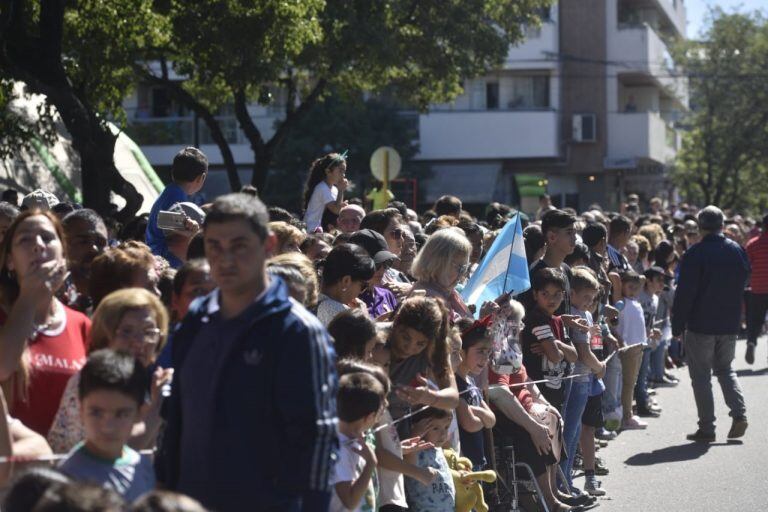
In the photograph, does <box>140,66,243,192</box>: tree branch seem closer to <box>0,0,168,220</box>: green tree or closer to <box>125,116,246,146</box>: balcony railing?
<box>0,0,168,220</box>: green tree

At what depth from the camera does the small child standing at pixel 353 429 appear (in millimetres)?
5988

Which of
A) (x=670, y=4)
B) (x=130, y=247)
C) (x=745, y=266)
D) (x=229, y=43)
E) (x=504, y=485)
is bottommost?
(x=504, y=485)

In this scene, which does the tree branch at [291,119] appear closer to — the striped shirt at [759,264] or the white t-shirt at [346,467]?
the striped shirt at [759,264]

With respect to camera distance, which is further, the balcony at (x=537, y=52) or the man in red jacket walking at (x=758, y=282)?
the balcony at (x=537, y=52)

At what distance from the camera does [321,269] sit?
8414 millimetres

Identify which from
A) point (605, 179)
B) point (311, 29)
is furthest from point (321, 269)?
point (605, 179)

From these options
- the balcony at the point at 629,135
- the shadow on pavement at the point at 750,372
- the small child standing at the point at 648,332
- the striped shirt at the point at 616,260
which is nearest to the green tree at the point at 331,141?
the balcony at the point at 629,135

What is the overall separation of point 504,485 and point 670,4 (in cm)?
5516

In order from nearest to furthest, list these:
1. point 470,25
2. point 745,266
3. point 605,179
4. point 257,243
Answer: point 257,243 → point 745,266 → point 470,25 → point 605,179

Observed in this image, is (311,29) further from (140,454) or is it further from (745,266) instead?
(140,454)

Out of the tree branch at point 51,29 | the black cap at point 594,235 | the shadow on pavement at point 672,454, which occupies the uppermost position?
the tree branch at point 51,29

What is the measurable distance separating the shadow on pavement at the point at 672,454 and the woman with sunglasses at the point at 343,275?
5092 millimetres

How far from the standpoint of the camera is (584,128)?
Answer: 161 feet

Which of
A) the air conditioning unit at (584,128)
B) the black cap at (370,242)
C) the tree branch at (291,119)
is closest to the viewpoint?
the black cap at (370,242)
